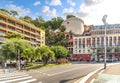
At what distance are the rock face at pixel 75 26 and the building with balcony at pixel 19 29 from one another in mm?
14546

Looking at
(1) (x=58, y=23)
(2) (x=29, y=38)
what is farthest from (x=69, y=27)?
(2) (x=29, y=38)

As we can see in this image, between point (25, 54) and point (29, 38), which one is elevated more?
point (29, 38)

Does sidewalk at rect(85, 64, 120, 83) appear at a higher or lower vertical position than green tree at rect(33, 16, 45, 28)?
lower

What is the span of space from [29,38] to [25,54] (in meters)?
39.2

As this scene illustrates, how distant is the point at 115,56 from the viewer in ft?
307

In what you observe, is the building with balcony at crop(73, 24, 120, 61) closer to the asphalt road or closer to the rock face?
the rock face

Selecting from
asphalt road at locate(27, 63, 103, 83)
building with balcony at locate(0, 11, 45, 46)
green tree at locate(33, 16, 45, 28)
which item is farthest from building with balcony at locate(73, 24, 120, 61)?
asphalt road at locate(27, 63, 103, 83)

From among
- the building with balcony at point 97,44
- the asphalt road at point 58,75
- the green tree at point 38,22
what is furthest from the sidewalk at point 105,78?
the green tree at point 38,22

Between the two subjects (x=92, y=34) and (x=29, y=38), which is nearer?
(x=29, y=38)

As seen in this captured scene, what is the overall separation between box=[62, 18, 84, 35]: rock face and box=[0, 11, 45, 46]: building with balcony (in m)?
14.5

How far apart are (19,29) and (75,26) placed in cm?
3673

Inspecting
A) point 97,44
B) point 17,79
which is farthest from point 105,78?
point 97,44

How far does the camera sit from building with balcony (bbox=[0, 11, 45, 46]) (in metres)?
69.5

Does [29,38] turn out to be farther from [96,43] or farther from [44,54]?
[44,54]
